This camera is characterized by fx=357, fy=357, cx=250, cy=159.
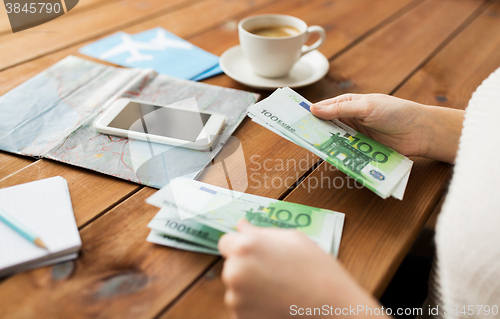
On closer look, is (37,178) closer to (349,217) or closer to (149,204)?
(149,204)

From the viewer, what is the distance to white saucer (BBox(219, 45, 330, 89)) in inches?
31.5

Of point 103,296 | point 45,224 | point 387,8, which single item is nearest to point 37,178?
point 45,224

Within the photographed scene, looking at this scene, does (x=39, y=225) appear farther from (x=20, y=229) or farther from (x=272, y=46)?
(x=272, y=46)

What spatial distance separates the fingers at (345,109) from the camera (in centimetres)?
59

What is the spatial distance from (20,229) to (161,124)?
0.29 m

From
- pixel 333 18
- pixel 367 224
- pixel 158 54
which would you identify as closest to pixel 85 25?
pixel 158 54

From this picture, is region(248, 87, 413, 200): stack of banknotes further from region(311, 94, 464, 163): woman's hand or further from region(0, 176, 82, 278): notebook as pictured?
region(0, 176, 82, 278): notebook

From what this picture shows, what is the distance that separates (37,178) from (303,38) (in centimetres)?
59

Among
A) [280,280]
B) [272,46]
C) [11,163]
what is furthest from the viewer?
[272,46]

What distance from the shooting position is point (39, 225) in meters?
0.47

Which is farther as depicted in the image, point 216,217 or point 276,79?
point 276,79

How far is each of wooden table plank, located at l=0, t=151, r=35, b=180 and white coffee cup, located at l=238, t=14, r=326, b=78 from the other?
0.48 meters

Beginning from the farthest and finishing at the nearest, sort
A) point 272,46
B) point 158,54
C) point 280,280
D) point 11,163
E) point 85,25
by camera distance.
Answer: point 85,25
point 158,54
point 272,46
point 11,163
point 280,280

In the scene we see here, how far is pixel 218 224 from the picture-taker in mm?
463
